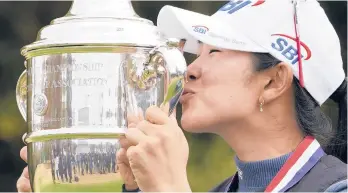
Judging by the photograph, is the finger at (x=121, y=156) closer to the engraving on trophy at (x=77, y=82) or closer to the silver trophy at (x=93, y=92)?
the silver trophy at (x=93, y=92)

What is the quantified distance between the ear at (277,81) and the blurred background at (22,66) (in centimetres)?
257

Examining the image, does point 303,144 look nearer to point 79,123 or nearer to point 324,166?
point 324,166

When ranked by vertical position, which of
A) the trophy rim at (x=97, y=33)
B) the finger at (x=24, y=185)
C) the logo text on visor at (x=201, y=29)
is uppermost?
the trophy rim at (x=97, y=33)

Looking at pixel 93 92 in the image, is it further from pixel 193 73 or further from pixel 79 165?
pixel 193 73

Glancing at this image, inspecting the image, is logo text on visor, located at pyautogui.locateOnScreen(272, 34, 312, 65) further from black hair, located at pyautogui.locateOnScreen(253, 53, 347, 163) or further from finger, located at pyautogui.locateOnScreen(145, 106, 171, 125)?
finger, located at pyautogui.locateOnScreen(145, 106, 171, 125)

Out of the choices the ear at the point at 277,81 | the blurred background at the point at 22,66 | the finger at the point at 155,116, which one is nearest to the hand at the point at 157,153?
the finger at the point at 155,116

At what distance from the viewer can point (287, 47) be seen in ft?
7.66

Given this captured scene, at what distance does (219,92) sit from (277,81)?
0.14 metres

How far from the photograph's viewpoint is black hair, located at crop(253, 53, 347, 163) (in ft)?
7.72

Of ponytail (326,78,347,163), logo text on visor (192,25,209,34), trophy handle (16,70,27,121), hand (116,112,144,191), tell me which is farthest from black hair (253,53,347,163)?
trophy handle (16,70,27,121)

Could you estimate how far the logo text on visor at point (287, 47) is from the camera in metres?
2.33

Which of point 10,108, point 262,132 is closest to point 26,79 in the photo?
point 262,132

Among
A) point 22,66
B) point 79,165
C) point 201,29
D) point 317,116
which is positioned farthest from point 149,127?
point 22,66

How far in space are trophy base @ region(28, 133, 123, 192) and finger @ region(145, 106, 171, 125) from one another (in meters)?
0.07
